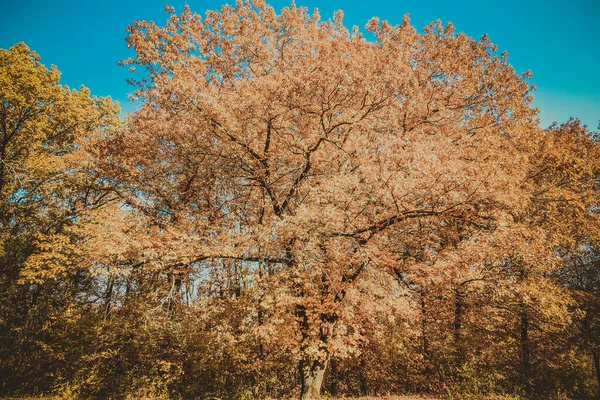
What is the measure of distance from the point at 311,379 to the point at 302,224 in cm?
513

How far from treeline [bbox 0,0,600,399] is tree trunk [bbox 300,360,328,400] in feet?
0.17

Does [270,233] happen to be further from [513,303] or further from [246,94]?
[513,303]

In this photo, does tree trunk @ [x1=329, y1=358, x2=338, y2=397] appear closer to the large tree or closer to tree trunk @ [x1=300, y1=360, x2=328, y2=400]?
the large tree

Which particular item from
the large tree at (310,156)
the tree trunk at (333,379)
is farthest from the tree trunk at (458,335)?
the tree trunk at (333,379)

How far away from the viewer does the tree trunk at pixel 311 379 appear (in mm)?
8461

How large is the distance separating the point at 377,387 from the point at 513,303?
8.12m

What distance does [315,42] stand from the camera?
31.7ft

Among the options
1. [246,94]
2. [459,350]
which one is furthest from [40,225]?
[459,350]

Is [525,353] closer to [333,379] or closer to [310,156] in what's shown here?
[333,379]

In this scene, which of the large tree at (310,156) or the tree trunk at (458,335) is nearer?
the large tree at (310,156)

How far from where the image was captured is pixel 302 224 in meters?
7.20

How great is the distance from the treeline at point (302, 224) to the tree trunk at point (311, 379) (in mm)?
53

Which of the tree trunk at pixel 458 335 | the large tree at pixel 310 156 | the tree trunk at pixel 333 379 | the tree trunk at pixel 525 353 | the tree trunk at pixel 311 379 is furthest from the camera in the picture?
the tree trunk at pixel 333 379

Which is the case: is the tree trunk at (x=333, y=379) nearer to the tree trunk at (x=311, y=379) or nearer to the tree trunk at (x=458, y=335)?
the tree trunk at (x=458, y=335)
